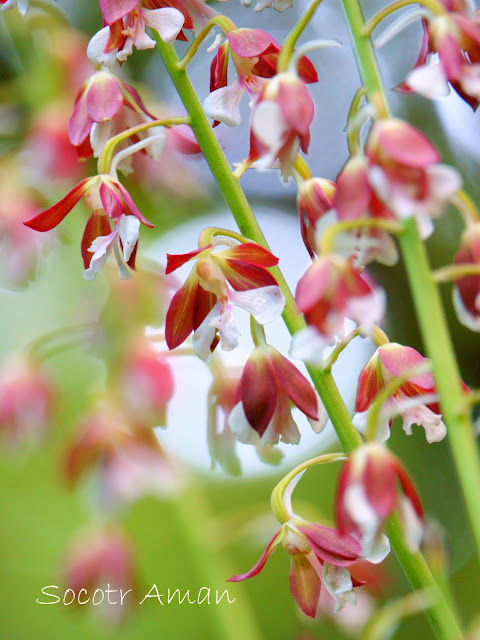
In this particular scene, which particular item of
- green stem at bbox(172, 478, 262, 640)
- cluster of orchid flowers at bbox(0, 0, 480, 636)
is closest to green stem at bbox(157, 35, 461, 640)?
cluster of orchid flowers at bbox(0, 0, 480, 636)

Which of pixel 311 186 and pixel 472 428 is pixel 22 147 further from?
pixel 472 428

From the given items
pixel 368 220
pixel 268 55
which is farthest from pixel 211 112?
pixel 368 220

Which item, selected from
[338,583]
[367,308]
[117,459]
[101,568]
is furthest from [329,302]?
[101,568]

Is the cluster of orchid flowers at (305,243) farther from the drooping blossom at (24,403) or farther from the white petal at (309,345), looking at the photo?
the drooping blossom at (24,403)

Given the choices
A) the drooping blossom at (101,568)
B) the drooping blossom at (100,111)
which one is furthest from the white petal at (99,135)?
the drooping blossom at (101,568)

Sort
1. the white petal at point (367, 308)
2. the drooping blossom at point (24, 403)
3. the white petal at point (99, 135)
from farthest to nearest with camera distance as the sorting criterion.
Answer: the drooping blossom at point (24, 403) < the white petal at point (99, 135) < the white petal at point (367, 308)

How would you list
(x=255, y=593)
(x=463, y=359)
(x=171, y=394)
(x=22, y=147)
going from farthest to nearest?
(x=463, y=359) → (x=255, y=593) → (x=22, y=147) → (x=171, y=394)

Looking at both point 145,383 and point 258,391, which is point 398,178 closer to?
point 258,391
